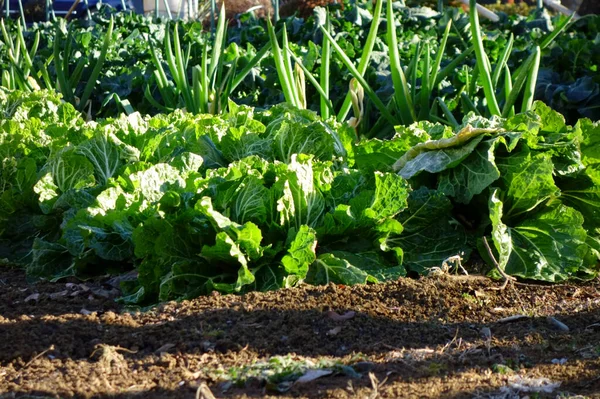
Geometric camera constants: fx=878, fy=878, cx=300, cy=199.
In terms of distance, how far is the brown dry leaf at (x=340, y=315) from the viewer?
2.64m

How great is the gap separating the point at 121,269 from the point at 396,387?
1.60 meters

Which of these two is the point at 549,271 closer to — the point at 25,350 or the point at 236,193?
the point at 236,193

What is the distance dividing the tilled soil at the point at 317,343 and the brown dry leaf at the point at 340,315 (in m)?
0.01

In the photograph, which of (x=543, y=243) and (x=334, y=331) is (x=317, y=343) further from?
(x=543, y=243)

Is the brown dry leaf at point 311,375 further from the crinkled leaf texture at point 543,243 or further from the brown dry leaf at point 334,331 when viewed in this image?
the crinkled leaf texture at point 543,243

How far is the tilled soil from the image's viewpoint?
2.13 m

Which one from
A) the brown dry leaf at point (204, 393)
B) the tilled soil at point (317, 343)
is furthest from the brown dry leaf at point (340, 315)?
the brown dry leaf at point (204, 393)

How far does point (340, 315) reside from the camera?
267 cm

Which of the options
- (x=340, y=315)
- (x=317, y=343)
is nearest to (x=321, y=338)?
(x=317, y=343)

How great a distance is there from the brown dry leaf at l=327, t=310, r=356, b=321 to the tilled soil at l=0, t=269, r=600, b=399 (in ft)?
0.04

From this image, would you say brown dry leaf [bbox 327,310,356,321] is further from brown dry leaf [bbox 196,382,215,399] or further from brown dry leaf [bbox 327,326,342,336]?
brown dry leaf [bbox 196,382,215,399]

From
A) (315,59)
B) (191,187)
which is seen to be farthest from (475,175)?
(315,59)

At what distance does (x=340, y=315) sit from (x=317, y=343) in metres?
0.21

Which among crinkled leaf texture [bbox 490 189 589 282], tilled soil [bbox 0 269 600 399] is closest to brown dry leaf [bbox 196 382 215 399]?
tilled soil [bbox 0 269 600 399]
